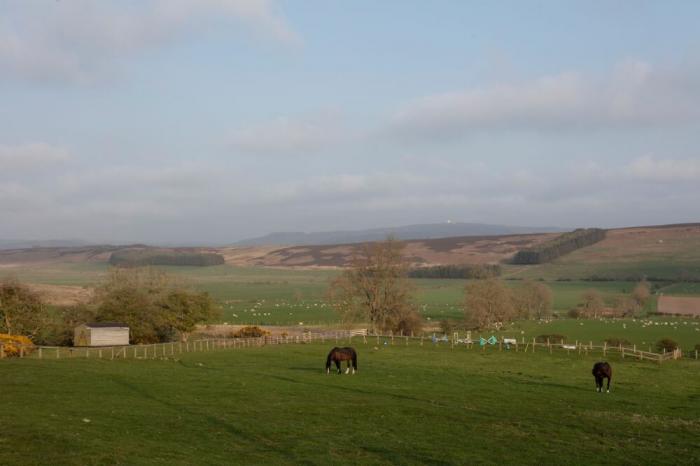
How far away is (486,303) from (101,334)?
43.9m

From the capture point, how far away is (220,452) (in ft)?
51.7

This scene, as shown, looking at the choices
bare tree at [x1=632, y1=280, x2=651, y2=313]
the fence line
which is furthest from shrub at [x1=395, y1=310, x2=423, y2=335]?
bare tree at [x1=632, y1=280, x2=651, y2=313]

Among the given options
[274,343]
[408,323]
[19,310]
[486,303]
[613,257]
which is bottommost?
[274,343]

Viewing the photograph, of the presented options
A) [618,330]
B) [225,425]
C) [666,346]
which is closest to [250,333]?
[666,346]

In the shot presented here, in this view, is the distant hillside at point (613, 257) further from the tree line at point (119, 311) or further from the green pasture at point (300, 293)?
the tree line at point (119, 311)

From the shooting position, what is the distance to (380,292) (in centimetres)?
6569

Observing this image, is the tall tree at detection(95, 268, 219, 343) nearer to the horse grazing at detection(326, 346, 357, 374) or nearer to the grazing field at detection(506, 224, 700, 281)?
the horse grazing at detection(326, 346, 357, 374)

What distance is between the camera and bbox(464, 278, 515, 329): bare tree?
3034 inches

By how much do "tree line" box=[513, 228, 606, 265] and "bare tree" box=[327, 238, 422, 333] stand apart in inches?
4481

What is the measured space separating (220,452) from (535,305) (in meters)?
88.2

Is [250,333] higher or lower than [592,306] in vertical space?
higher

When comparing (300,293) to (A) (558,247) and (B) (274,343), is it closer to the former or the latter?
(A) (558,247)

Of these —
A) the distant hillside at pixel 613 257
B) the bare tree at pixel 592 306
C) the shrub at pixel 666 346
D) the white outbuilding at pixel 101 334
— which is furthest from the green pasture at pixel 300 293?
the shrub at pixel 666 346

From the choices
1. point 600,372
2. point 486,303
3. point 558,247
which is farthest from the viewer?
point 558,247
